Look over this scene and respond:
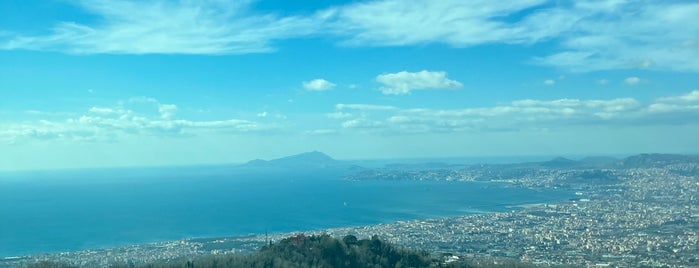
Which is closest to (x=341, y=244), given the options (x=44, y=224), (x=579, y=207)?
(x=579, y=207)

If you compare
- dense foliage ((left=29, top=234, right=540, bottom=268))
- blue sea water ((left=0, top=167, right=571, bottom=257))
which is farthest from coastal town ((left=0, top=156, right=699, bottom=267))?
blue sea water ((left=0, top=167, right=571, bottom=257))

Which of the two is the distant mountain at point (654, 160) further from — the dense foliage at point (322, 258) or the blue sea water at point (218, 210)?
the dense foliage at point (322, 258)

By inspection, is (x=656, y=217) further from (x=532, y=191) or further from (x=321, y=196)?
(x=321, y=196)

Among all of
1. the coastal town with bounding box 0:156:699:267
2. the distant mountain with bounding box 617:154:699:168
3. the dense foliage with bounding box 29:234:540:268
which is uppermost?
the distant mountain with bounding box 617:154:699:168

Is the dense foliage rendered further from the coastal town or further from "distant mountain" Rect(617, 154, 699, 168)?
→ "distant mountain" Rect(617, 154, 699, 168)

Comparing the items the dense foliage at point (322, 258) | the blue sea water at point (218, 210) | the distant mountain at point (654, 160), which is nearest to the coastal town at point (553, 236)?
the dense foliage at point (322, 258)

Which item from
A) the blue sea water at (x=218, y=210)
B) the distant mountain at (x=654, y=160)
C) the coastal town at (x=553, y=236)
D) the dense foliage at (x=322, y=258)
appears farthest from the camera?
the distant mountain at (x=654, y=160)
